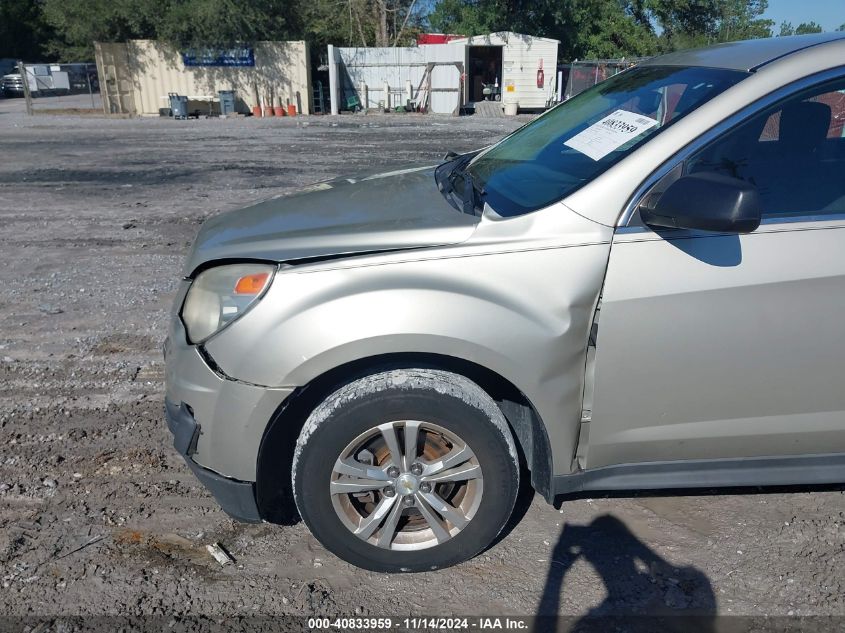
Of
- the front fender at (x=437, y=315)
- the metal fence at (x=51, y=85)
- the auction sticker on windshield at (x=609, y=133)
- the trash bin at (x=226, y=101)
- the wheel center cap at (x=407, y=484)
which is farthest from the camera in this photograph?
the metal fence at (x=51, y=85)

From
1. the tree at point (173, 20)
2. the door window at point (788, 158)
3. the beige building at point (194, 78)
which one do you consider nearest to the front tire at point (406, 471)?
the door window at point (788, 158)

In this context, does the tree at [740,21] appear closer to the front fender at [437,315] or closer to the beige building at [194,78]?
the beige building at [194,78]

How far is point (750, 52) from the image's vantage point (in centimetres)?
283

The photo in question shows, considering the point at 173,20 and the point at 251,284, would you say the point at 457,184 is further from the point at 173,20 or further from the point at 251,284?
the point at 173,20

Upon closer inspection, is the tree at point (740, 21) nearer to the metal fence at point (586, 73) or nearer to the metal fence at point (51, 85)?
the metal fence at point (586, 73)

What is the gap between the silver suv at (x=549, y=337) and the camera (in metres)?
2.45

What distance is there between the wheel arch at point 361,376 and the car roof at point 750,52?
1532 millimetres

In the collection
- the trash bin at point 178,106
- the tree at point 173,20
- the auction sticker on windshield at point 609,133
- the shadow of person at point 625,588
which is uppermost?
the tree at point 173,20

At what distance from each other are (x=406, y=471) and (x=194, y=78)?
93.3 feet

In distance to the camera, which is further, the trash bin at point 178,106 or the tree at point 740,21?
the tree at point 740,21

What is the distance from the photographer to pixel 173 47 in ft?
88.4

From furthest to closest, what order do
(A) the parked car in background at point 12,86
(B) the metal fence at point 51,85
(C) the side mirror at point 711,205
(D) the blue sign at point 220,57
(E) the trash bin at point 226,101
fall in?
(A) the parked car in background at point 12,86, (B) the metal fence at point 51,85, (D) the blue sign at point 220,57, (E) the trash bin at point 226,101, (C) the side mirror at point 711,205

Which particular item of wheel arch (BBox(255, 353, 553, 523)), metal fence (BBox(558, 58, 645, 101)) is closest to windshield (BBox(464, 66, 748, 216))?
wheel arch (BBox(255, 353, 553, 523))

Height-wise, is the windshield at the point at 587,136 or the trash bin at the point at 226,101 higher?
the windshield at the point at 587,136
